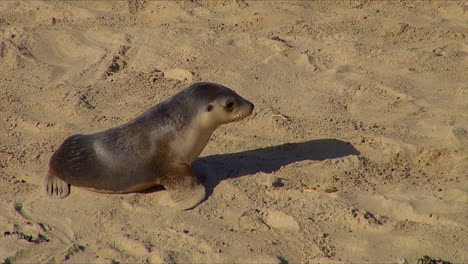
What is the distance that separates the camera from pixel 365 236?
482 centimetres

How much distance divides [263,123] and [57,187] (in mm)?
1939

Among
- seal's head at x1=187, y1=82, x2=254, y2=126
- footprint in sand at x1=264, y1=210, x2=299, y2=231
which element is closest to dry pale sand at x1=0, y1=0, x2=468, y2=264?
footprint in sand at x1=264, y1=210, x2=299, y2=231

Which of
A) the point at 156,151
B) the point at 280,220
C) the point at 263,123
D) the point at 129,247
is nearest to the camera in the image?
the point at 129,247

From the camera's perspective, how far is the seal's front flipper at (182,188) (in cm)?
522

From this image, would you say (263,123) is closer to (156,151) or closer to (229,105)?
(229,105)

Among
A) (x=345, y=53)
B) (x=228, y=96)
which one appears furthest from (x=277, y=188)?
(x=345, y=53)

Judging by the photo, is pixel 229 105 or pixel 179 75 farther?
pixel 179 75

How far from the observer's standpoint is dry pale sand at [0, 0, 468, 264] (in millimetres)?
4836

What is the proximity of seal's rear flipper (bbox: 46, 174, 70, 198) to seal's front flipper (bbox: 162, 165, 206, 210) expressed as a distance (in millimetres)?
774

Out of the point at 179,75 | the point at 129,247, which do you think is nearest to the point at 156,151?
the point at 129,247

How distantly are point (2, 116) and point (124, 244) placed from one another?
2.43m

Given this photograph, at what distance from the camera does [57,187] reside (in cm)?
546

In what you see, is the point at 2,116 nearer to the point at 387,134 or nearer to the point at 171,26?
the point at 171,26

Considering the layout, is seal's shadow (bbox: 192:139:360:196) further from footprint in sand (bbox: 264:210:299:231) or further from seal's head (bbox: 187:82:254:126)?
footprint in sand (bbox: 264:210:299:231)
